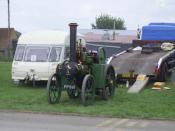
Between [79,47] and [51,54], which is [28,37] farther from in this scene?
[79,47]

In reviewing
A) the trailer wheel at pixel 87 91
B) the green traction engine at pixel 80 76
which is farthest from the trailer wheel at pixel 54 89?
the trailer wheel at pixel 87 91

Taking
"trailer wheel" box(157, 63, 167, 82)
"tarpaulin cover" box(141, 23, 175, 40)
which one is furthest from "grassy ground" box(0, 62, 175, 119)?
"tarpaulin cover" box(141, 23, 175, 40)

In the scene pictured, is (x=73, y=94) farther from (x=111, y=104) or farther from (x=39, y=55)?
(x=39, y=55)

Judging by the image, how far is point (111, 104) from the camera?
56.0 ft

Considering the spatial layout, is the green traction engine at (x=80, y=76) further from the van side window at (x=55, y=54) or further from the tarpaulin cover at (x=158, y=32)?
the tarpaulin cover at (x=158, y=32)

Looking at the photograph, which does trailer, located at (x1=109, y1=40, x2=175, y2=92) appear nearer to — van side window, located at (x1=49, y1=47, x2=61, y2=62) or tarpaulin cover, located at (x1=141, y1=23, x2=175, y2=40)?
van side window, located at (x1=49, y1=47, x2=61, y2=62)

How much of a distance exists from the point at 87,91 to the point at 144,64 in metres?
6.27

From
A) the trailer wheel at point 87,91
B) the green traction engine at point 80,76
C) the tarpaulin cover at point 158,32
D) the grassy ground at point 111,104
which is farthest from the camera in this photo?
the tarpaulin cover at point 158,32

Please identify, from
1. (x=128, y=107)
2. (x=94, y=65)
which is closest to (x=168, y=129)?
(x=128, y=107)

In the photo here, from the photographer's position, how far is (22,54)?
23.1 m

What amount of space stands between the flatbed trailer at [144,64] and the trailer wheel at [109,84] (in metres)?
3.44

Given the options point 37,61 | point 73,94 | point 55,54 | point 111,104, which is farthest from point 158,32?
point 111,104

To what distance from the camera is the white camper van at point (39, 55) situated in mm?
22250

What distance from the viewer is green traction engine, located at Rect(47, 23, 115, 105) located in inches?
664
